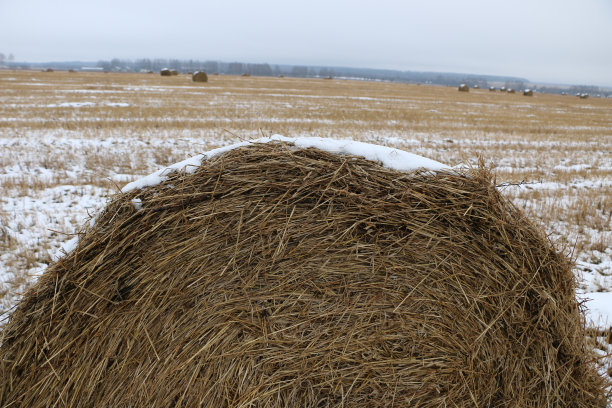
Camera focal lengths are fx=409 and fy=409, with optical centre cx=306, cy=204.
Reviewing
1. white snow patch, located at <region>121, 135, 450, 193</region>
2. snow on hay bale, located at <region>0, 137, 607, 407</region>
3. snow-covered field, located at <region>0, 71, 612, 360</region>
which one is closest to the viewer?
snow on hay bale, located at <region>0, 137, 607, 407</region>

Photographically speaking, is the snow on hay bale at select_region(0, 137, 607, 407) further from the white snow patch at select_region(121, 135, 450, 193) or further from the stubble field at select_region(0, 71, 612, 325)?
the stubble field at select_region(0, 71, 612, 325)

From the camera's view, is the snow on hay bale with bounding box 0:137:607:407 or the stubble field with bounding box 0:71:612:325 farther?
the stubble field with bounding box 0:71:612:325

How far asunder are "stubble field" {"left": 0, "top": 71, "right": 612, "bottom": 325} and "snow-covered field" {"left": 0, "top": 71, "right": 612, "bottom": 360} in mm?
27

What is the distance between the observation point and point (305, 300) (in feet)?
7.11

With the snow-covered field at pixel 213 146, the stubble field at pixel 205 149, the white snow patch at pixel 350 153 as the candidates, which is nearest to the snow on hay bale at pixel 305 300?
the white snow patch at pixel 350 153

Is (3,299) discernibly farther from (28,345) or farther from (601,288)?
(601,288)

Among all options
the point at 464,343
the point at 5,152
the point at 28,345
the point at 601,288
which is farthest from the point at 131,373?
the point at 5,152

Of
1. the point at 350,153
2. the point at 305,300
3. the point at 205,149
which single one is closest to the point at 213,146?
the point at 205,149

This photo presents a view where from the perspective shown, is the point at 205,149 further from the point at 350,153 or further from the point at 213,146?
the point at 350,153

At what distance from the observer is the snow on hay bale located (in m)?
2.11

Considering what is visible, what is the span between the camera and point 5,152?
28.9 ft

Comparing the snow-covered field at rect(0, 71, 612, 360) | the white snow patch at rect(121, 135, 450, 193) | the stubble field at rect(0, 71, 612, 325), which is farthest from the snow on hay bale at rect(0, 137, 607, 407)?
the stubble field at rect(0, 71, 612, 325)

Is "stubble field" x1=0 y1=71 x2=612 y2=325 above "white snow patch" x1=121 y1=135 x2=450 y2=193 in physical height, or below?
below

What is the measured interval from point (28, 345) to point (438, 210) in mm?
2251
